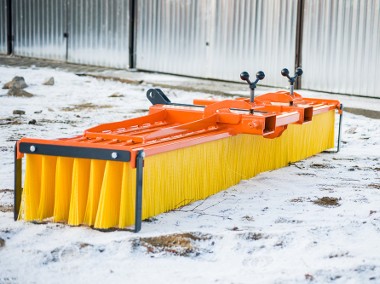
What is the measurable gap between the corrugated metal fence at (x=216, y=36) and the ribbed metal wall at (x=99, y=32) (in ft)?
0.06

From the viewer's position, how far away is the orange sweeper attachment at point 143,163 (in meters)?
4.07

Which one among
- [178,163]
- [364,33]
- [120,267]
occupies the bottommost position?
[120,267]

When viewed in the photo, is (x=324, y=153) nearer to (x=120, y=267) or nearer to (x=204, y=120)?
(x=204, y=120)

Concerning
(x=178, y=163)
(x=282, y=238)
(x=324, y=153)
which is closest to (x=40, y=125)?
(x=324, y=153)

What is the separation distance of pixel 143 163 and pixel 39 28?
11.1m

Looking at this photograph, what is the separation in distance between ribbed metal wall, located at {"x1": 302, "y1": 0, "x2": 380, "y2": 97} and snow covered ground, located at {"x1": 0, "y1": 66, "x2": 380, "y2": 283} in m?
4.43

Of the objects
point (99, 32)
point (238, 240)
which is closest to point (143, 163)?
point (238, 240)

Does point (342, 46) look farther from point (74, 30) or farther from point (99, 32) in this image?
point (74, 30)

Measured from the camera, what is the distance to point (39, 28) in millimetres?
14602

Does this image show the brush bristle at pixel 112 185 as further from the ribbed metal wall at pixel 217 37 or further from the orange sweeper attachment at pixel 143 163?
the ribbed metal wall at pixel 217 37

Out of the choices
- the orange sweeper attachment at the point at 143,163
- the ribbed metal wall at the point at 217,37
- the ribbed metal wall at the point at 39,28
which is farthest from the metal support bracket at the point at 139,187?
the ribbed metal wall at the point at 39,28

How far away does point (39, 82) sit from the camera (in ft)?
36.8

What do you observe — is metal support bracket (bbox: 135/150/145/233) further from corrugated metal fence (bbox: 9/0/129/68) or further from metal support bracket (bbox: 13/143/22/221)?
corrugated metal fence (bbox: 9/0/129/68)

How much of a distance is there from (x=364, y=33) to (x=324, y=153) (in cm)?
384
